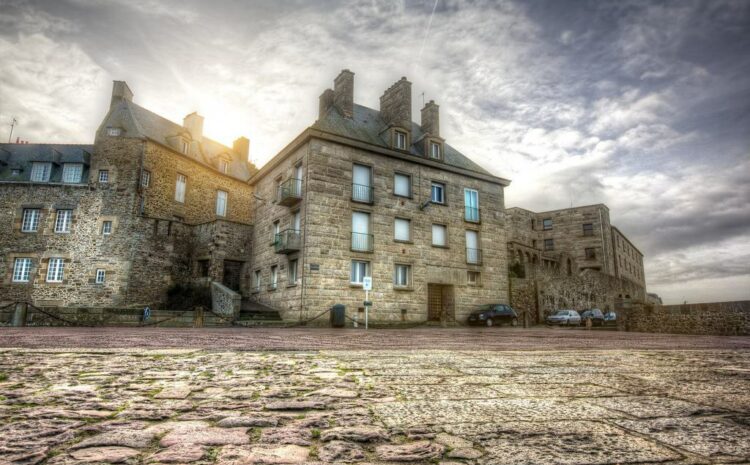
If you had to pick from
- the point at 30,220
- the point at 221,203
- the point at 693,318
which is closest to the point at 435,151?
the point at 693,318

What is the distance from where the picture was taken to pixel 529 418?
1.91 metres

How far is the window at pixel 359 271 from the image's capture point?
2039cm

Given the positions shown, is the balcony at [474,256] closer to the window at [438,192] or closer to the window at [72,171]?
the window at [438,192]

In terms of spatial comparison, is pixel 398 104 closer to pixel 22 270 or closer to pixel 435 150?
pixel 435 150

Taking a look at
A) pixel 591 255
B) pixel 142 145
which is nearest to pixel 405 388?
pixel 142 145

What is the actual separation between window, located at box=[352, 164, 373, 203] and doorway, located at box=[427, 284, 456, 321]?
582 cm

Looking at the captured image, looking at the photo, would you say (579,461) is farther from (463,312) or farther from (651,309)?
(463,312)

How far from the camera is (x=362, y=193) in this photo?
A: 69.9ft

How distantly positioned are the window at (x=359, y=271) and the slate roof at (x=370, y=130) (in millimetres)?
6032

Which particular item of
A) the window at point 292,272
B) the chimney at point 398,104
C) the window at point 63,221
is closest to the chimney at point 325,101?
the chimney at point 398,104

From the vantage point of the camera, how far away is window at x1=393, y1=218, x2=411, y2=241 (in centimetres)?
2203

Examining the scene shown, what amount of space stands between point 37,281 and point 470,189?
83.9 feet

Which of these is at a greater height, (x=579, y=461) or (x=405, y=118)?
(x=405, y=118)

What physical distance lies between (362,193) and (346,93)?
5927 mm
